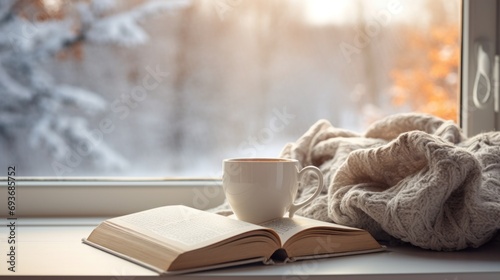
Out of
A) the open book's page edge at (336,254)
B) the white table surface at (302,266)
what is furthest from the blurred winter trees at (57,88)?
the open book's page edge at (336,254)

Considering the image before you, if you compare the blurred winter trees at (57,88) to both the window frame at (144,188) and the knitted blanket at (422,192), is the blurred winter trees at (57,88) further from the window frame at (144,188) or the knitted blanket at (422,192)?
the knitted blanket at (422,192)

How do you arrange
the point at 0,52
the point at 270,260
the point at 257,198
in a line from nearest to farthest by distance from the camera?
the point at 270,260
the point at 257,198
the point at 0,52

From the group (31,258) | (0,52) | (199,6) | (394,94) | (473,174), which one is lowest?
(31,258)

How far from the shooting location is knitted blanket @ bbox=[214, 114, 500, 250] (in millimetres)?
825

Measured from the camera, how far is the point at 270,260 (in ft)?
2.64

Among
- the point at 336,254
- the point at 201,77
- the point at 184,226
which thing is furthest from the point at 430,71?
the point at 184,226

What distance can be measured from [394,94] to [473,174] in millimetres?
522

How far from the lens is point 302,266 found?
79cm

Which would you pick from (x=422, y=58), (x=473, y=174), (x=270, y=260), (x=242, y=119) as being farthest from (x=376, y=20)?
(x=270, y=260)

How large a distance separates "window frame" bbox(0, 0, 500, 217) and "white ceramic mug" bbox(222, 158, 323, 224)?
325mm

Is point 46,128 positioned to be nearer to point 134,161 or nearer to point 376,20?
point 134,161

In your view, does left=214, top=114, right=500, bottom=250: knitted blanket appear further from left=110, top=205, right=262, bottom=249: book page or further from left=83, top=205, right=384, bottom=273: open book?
left=110, top=205, right=262, bottom=249: book page

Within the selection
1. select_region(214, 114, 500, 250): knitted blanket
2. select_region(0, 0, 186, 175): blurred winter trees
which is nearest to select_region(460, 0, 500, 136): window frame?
select_region(214, 114, 500, 250): knitted blanket

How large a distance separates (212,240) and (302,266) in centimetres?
13
